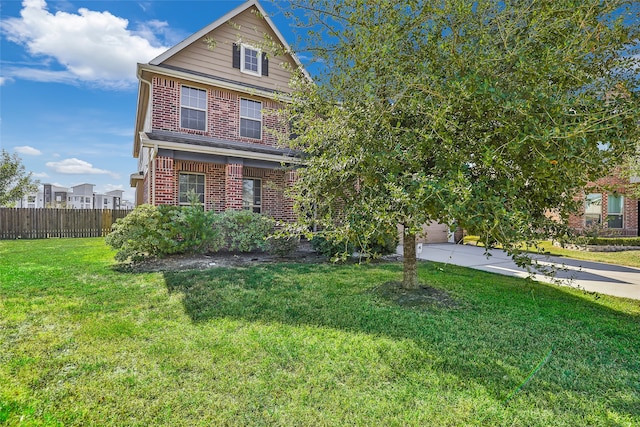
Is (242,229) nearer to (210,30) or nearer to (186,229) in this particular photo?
(186,229)

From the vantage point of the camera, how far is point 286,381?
275 centimetres

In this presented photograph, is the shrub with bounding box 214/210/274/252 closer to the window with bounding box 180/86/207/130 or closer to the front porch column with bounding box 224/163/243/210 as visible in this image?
the front porch column with bounding box 224/163/243/210

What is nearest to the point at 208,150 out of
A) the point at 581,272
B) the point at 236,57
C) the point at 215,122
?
the point at 215,122

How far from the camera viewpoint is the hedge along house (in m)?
10.4

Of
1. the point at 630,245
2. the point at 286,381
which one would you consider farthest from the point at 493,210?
the point at 630,245

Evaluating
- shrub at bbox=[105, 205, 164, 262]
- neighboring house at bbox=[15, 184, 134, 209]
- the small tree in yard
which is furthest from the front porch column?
neighboring house at bbox=[15, 184, 134, 209]

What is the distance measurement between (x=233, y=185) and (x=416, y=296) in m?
7.65

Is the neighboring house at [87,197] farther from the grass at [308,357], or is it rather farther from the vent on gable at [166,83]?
the grass at [308,357]

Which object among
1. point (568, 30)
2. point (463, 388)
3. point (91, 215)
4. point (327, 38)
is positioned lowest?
point (463, 388)

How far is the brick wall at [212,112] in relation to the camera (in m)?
10.7

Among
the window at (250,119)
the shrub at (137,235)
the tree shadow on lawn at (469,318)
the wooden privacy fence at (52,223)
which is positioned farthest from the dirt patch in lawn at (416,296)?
the wooden privacy fence at (52,223)

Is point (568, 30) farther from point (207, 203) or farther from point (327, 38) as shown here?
point (207, 203)

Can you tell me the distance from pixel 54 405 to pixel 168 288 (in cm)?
343

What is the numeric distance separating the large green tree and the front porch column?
2216 centimetres
